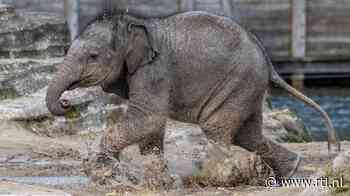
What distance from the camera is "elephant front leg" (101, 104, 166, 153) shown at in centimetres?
974

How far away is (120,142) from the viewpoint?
9.75 metres

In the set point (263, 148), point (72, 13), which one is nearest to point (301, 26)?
point (72, 13)

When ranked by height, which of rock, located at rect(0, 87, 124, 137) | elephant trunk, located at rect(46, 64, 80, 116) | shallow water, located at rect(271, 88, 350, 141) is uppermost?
elephant trunk, located at rect(46, 64, 80, 116)

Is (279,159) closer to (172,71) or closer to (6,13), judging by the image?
(172,71)

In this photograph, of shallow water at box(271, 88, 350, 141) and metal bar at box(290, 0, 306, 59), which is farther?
metal bar at box(290, 0, 306, 59)

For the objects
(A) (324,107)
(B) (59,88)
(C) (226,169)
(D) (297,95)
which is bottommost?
(A) (324,107)

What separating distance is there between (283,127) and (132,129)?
5670mm

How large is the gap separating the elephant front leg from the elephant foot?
116 centimetres

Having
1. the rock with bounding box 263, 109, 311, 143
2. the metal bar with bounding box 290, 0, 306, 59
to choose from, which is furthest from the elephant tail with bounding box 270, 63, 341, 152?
the metal bar with bounding box 290, 0, 306, 59

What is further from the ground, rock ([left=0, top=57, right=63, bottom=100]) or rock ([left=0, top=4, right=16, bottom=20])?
rock ([left=0, top=4, right=16, bottom=20])

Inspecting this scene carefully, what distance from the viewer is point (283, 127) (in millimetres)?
15133

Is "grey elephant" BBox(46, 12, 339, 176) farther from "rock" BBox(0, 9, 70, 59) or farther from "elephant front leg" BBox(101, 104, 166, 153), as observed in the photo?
"rock" BBox(0, 9, 70, 59)

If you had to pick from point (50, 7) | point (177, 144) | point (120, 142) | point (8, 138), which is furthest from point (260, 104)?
point (50, 7)

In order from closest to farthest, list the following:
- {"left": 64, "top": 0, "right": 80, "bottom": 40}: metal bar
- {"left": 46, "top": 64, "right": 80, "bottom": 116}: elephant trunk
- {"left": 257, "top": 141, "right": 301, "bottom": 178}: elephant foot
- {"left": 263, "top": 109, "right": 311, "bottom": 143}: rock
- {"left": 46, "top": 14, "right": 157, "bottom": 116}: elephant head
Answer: {"left": 46, "top": 64, "right": 80, "bottom": 116}: elephant trunk < {"left": 46, "top": 14, "right": 157, "bottom": 116}: elephant head < {"left": 257, "top": 141, "right": 301, "bottom": 178}: elephant foot < {"left": 263, "top": 109, "right": 311, "bottom": 143}: rock < {"left": 64, "top": 0, "right": 80, "bottom": 40}: metal bar
